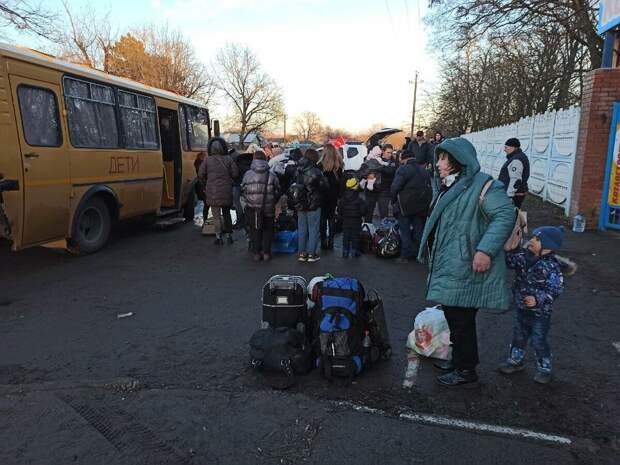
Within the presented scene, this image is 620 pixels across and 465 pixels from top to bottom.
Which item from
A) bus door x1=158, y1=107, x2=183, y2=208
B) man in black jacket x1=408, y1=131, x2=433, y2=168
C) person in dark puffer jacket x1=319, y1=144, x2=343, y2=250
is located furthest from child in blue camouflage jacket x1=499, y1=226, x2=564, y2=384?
man in black jacket x1=408, y1=131, x2=433, y2=168

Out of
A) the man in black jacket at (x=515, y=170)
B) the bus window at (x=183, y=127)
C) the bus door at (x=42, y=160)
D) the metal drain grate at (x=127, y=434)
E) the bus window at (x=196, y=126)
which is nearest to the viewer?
the metal drain grate at (x=127, y=434)

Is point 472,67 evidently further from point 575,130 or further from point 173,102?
point 173,102

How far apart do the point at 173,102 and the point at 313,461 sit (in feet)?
30.2

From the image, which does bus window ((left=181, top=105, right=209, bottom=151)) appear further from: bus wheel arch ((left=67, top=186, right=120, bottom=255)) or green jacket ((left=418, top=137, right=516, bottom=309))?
green jacket ((left=418, top=137, right=516, bottom=309))

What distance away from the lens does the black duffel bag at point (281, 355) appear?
3.53m

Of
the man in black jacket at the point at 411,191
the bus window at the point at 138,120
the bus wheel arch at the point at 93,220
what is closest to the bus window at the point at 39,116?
the bus wheel arch at the point at 93,220

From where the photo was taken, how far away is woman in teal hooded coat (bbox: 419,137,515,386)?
10.2 ft

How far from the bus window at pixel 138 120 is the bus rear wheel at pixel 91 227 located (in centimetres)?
132

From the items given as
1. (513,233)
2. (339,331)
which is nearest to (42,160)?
(339,331)

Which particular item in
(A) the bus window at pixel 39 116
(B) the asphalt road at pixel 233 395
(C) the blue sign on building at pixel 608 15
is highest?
(C) the blue sign on building at pixel 608 15

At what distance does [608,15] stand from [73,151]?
33.7ft

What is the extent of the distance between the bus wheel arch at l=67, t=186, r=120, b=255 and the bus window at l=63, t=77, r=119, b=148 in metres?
0.78

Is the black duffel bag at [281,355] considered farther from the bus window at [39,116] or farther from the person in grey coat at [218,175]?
the person in grey coat at [218,175]

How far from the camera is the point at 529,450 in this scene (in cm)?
277
